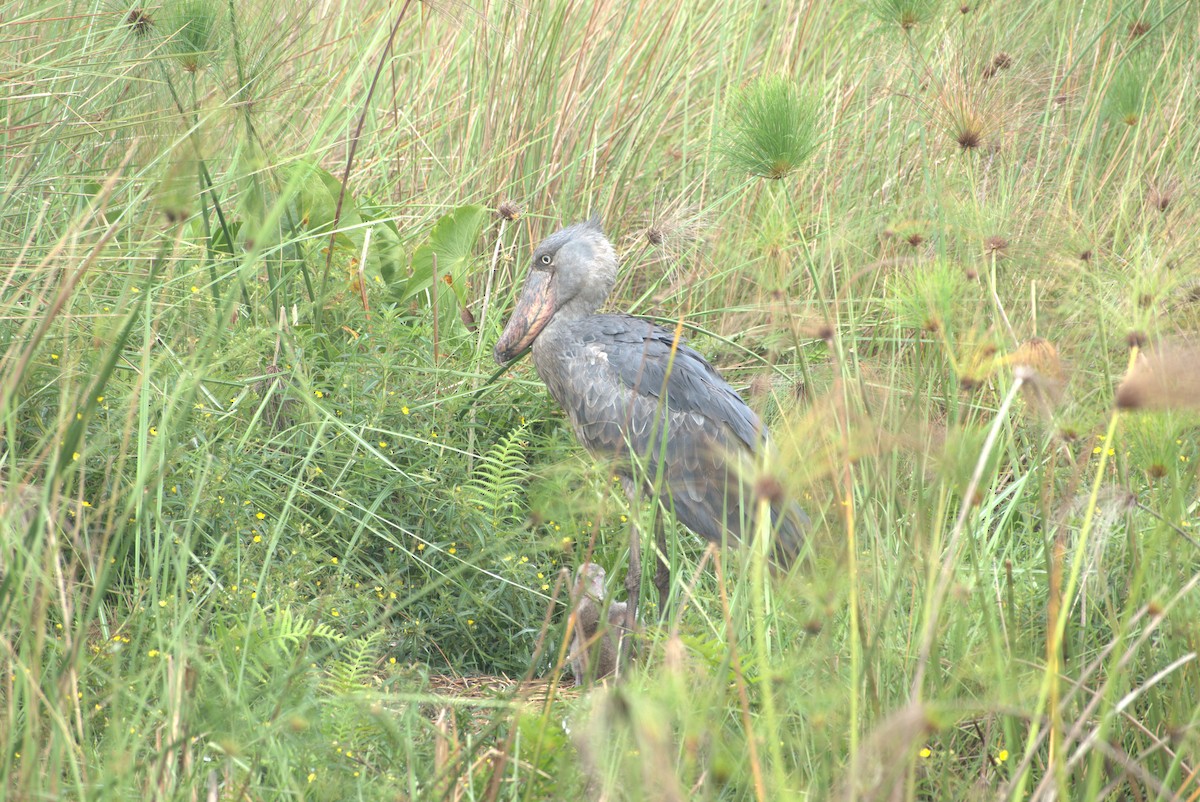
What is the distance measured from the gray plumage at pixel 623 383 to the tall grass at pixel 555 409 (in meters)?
0.16

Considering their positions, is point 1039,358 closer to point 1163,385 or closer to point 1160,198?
point 1163,385

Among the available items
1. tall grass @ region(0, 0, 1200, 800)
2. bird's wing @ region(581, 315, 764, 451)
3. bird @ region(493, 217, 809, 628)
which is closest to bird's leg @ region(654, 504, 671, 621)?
bird @ region(493, 217, 809, 628)

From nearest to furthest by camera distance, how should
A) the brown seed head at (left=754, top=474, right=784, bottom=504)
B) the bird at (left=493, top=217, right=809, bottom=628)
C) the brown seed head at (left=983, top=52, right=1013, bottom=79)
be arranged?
the brown seed head at (left=754, top=474, right=784, bottom=504)
the bird at (left=493, top=217, right=809, bottom=628)
the brown seed head at (left=983, top=52, right=1013, bottom=79)

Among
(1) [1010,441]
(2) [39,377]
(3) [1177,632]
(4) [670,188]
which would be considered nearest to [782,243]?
(1) [1010,441]

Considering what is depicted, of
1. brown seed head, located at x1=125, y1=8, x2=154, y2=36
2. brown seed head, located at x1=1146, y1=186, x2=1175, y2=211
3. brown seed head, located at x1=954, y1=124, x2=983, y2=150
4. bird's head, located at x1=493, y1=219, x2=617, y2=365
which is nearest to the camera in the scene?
brown seed head, located at x1=954, y1=124, x2=983, y2=150

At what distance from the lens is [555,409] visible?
4.17 meters

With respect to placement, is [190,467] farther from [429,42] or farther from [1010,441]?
[429,42]

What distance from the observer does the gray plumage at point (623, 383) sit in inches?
139

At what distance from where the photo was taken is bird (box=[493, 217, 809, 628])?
3523 millimetres

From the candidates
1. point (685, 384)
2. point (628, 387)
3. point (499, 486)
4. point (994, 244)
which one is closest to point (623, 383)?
point (628, 387)

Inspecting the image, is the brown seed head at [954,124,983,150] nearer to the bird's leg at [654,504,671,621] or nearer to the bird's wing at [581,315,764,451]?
the bird's wing at [581,315,764,451]

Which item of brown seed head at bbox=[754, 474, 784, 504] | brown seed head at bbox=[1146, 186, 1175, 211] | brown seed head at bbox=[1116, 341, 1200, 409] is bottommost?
brown seed head at bbox=[1146, 186, 1175, 211]

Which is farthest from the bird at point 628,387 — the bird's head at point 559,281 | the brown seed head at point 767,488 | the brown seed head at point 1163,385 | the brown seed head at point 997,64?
the brown seed head at point 767,488

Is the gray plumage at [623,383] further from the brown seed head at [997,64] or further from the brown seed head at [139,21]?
the brown seed head at [139,21]
